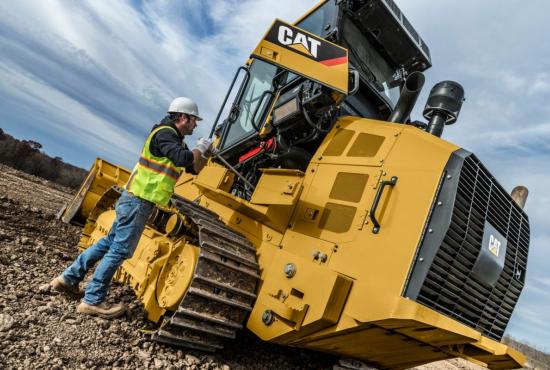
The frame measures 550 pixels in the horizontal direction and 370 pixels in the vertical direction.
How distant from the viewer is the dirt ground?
2.56m

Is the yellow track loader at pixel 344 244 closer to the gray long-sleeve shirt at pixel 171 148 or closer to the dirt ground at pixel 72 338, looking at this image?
the dirt ground at pixel 72 338

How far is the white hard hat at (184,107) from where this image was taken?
360 centimetres

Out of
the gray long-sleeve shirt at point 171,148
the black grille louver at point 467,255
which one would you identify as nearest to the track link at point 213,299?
the gray long-sleeve shirt at point 171,148

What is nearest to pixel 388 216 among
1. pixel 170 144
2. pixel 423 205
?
pixel 423 205

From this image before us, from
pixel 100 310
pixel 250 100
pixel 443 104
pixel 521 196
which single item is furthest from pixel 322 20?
pixel 100 310

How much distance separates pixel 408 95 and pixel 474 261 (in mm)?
1537

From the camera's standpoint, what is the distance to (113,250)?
329cm

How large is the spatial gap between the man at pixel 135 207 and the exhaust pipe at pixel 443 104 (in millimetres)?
1969

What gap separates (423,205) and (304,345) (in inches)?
55.3

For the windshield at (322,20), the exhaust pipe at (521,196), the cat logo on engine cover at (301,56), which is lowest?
the exhaust pipe at (521,196)

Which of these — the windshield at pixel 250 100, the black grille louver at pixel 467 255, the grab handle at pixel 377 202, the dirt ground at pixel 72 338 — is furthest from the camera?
the windshield at pixel 250 100

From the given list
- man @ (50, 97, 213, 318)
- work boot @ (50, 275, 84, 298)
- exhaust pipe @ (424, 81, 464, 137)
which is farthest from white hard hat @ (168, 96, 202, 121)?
exhaust pipe @ (424, 81, 464, 137)

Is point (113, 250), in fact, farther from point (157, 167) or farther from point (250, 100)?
point (250, 100)

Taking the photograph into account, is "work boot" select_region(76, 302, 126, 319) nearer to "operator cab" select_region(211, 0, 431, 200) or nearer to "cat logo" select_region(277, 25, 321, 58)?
"operator cab" select_region(211, 0, 431, 200)
